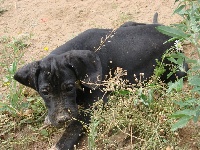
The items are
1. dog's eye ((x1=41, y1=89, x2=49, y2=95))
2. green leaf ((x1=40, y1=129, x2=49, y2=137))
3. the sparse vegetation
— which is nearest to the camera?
the sparse vegetation

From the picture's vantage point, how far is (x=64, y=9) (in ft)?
20.8

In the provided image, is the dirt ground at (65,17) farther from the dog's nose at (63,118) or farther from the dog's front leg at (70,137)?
the dog's nose at (63,118)

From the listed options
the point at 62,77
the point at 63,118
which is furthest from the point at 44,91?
the point at 63,118

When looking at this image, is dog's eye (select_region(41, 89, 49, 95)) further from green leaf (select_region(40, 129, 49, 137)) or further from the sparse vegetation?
the sparse vegetation

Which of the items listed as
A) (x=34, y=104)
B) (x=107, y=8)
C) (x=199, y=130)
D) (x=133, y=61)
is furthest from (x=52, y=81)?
(x=107, y=8)

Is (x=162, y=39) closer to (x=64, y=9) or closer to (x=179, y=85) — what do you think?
(x=179, y=85)

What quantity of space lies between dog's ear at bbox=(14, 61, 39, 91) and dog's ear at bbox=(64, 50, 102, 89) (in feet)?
0.98

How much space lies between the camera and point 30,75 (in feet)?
12.3

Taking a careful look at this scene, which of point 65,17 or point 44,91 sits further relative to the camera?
point 65,17

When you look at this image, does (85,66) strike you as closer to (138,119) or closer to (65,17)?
(138,119)

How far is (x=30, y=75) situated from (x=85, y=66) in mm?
523

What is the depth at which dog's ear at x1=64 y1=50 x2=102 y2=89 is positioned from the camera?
368 centimetres

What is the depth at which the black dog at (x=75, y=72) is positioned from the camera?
361 cm

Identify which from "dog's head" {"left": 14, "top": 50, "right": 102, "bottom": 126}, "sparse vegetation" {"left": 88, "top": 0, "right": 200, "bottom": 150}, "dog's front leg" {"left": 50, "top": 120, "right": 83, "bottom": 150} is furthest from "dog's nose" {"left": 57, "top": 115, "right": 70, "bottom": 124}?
"sparse vegetation" {"left": 88, "top": 0, "right": 200, "bottom": 150}
